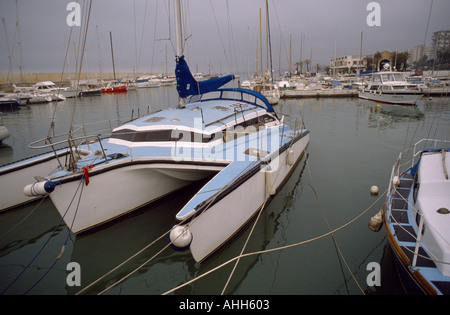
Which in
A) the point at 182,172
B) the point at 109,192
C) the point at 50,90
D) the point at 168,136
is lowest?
the point at 109,192

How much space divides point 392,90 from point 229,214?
28.0 metres

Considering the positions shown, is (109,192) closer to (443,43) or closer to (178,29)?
(178,29)

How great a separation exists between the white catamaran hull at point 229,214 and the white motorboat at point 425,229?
2547 millimetres

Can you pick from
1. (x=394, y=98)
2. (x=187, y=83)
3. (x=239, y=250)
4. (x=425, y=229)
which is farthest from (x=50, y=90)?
(x=425, y=229)

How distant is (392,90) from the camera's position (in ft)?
86.9

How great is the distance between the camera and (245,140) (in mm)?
7992

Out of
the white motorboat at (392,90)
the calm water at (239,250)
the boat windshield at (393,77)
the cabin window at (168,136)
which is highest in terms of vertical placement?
the boat windshield at (393,77)

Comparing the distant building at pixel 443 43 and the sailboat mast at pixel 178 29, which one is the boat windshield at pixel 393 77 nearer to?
the distant building at pixel 443 43

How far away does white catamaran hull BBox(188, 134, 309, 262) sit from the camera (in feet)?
15.1

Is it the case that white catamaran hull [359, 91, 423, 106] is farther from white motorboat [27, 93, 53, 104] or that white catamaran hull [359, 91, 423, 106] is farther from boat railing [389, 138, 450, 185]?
white motorboat [27, 93, 53, 104]

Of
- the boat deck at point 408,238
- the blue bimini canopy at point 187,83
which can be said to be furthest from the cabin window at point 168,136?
the boat deck at point 408,238

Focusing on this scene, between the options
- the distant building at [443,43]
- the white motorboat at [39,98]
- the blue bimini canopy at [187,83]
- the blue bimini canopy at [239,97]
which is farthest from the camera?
the white motorboat at [39,98]

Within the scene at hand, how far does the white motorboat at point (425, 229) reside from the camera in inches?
135

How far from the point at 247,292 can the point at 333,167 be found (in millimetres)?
7030
